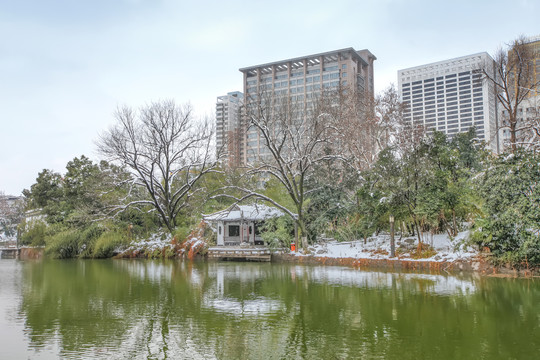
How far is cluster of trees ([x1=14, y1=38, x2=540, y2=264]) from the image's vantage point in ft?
55.3

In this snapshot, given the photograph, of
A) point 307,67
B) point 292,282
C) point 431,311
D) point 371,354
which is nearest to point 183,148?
point 292,282

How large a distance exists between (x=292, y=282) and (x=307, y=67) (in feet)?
303

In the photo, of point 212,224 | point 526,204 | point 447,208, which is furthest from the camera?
point 212,224

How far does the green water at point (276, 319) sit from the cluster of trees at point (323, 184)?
3.83 metres

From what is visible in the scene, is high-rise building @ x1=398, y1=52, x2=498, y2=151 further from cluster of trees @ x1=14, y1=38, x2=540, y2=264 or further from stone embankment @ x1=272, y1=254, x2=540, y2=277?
stone embankment @ x1=272, y1=254, x2=540, y2=277

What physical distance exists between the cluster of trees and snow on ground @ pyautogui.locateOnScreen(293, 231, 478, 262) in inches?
23.9

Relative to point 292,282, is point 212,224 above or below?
above

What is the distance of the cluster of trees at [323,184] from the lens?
664 inches

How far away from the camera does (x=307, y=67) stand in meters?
103

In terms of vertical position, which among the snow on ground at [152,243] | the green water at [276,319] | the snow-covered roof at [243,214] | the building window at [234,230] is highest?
the snow-covered roof at [243,214]

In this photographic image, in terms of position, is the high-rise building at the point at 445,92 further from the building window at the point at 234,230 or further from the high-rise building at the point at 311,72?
the building window at the point at 234,230

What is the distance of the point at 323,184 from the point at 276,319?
→ 60.9 ft

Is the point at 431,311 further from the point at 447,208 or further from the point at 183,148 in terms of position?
the point at 183,148

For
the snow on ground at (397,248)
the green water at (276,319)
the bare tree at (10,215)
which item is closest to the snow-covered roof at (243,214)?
the snow on ground at (397,248)
